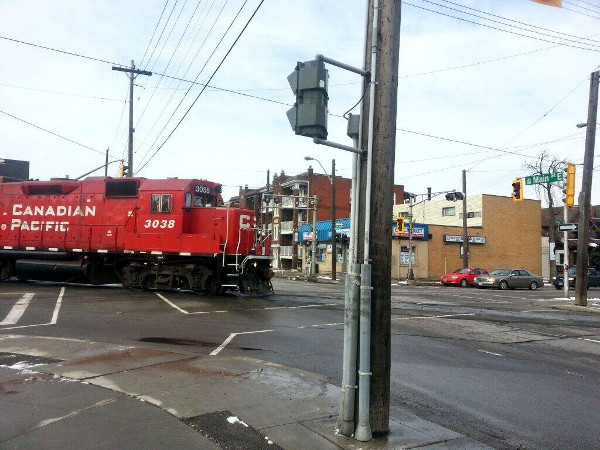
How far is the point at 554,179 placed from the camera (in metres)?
24.2

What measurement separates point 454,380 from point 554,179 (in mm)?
19189

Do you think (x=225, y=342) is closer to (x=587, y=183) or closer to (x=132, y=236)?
(x=132, y=236)

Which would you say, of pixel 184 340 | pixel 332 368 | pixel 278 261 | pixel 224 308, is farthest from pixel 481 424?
pixel 278 261

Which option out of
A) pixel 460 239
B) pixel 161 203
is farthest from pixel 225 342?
pixel 460 239

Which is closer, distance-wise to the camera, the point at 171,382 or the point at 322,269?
the point at 171,382

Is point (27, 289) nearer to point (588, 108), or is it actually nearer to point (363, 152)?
point (363, 152)

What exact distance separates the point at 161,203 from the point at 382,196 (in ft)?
49.3

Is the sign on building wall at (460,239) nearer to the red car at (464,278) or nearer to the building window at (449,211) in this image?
the building window at (449,211)

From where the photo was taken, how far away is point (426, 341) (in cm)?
1141

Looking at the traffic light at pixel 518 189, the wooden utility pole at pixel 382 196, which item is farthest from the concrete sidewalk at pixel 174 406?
the traffic light at pixel 518 189

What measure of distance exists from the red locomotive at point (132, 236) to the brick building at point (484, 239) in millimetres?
32963

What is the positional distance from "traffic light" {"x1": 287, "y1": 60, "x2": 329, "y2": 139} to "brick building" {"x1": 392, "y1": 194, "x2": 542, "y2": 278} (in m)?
45.5

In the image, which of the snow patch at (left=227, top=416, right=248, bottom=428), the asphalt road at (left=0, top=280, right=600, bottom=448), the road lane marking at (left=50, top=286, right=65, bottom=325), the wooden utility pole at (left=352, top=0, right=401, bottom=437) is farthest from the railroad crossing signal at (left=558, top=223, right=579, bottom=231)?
the snow patch at (left=227, top=416, right=248, bottom=428)

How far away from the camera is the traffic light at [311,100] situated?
5211 mm
